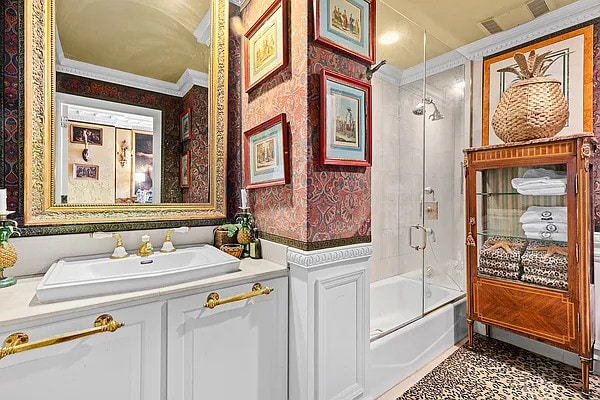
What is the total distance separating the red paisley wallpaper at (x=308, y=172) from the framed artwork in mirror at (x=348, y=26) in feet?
0.14

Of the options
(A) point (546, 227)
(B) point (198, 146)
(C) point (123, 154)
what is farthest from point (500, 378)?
(C) point (123, 154)

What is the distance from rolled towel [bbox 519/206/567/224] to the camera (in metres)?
1.90

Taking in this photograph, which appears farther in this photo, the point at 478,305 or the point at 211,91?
the point at 478,305

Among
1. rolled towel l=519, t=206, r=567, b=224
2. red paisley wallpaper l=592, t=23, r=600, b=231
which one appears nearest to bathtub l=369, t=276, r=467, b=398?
rolled towel l=519, t=206, r=567, b=224

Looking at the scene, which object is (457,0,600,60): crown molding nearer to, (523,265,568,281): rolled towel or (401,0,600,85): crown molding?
(401,0,600,85): crown molding

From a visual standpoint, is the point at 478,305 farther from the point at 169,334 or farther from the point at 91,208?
the point at 91,208

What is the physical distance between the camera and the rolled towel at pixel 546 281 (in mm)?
1841

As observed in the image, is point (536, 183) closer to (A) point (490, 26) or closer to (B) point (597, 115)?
(B) point (597, 115)

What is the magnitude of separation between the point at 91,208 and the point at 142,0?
44.1 inches

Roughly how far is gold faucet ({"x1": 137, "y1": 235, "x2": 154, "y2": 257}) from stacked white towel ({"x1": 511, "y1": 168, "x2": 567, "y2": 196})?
2.40 meters

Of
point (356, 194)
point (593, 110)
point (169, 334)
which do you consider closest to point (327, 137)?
point (356, 194)

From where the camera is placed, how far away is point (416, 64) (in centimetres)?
257

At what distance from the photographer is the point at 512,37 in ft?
7.82

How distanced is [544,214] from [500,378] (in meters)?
1.12
